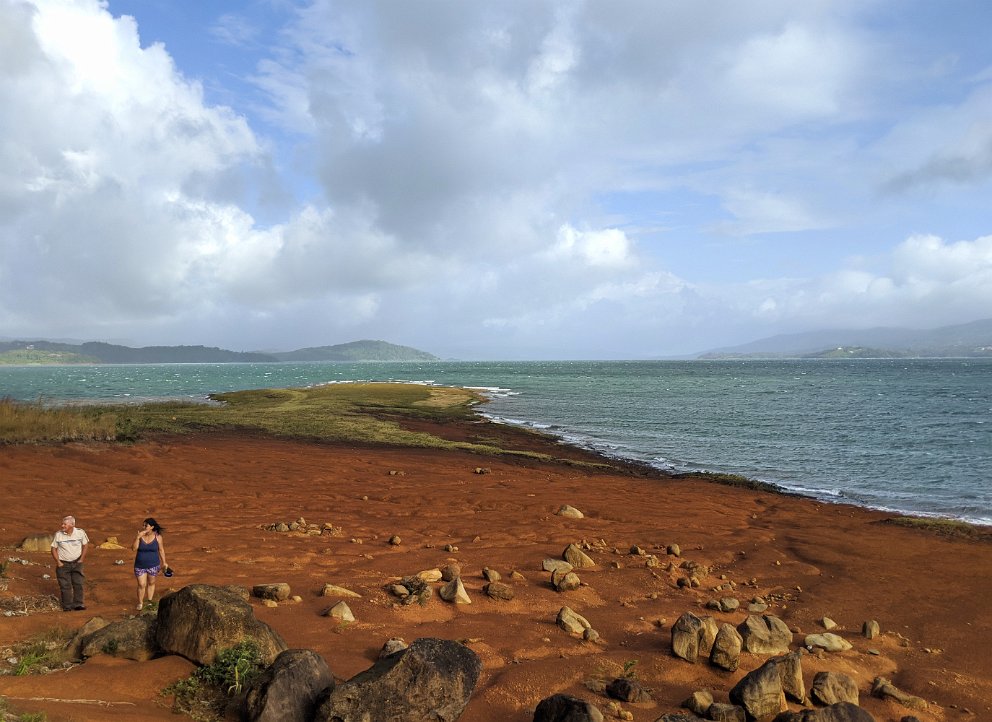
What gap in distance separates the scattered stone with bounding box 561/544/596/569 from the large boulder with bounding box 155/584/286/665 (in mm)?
6942

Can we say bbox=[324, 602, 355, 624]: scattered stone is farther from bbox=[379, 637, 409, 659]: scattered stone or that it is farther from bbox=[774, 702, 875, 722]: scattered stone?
bbox=[774, 702, 875, 722]: scattered stone

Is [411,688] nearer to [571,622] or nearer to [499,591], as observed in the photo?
[571,622]

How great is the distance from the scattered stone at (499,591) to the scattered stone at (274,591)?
11.3ft

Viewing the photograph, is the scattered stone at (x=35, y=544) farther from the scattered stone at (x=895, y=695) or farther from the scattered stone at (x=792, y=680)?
the scattered stone at (x=895, y=695)

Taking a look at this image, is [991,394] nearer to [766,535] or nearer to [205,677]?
[766,535]

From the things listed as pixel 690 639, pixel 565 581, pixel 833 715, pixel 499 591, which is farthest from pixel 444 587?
pixel 833 715

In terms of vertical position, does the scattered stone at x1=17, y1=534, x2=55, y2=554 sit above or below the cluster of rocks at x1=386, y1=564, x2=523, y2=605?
above

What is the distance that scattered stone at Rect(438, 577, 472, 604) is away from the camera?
408 inches

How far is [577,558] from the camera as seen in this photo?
42.8 feet

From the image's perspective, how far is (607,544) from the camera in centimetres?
1508

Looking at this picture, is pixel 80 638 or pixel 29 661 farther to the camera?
pixel 80 638

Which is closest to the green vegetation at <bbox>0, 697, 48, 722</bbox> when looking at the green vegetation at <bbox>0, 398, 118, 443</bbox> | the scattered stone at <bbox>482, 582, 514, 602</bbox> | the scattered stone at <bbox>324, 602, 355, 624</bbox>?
the scattered stone at <bbox>324, 602, 355, 624</bbox>

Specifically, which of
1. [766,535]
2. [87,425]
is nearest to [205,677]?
[766,535]

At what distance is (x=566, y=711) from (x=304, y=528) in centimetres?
1102
